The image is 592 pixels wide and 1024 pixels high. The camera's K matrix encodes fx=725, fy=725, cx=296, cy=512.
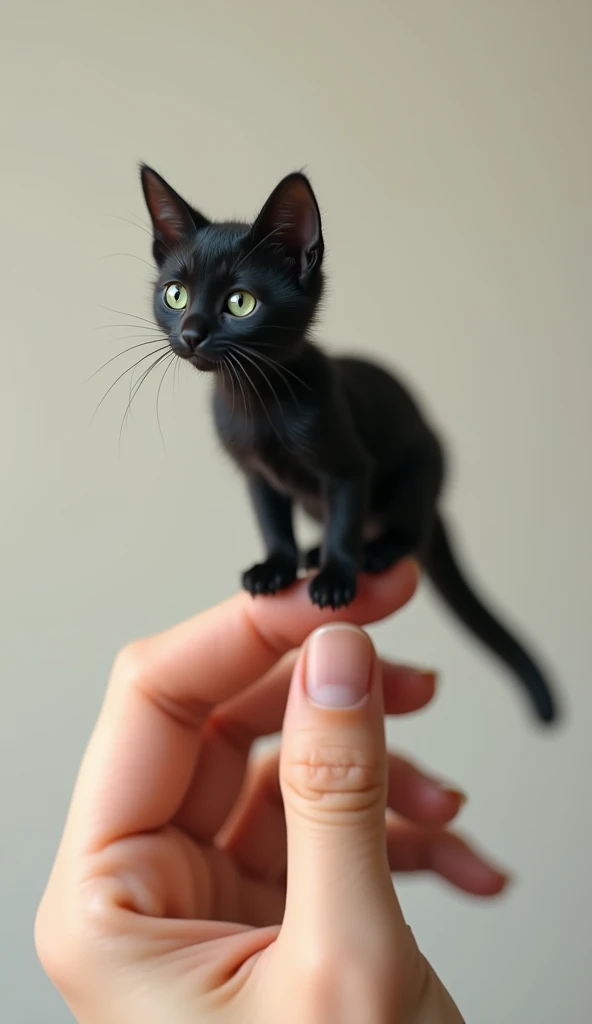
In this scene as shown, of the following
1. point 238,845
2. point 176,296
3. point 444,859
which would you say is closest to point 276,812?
point 238,845

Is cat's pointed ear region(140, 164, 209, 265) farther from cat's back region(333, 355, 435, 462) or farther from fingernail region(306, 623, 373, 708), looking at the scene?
fingernail region(306, 623, 373, 708)

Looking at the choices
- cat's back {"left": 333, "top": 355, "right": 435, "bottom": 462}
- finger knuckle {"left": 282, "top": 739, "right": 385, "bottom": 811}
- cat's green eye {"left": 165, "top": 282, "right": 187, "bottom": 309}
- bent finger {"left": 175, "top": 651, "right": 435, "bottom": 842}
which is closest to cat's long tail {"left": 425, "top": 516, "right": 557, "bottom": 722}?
bent finger {"left": 175, "top": 651, "right": 435, "bottom": 842}

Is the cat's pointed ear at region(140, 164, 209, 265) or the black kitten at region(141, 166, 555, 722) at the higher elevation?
the cat's pointed ear at region(140, 164, 209, 265)

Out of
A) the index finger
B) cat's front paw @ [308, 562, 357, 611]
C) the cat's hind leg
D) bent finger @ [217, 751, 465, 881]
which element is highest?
the cat's hind leg

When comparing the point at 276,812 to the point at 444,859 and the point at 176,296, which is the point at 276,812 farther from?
the point at 176,296

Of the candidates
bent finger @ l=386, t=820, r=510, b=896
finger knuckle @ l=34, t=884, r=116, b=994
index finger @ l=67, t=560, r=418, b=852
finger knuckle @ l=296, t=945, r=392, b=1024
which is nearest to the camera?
finger knuckle @ l=296, t=945, r=392, b=1024

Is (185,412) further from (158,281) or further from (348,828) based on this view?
(348,828)

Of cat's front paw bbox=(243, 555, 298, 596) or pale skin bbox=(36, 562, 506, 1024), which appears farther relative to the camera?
cat's front paw bbox=(243, 555, 298, 596)
